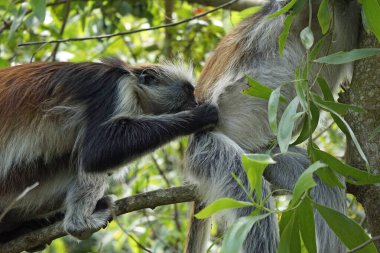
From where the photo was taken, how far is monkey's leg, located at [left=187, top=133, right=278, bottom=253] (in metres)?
3.96

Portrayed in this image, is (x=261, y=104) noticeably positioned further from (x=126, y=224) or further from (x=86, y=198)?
(x=126, y=224)

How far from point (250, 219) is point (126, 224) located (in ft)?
16.8

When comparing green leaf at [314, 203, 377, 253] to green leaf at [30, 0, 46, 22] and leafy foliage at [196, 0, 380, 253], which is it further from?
green leaf at [30, 0, 46, 22]

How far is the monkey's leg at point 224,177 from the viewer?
3965 millimetres

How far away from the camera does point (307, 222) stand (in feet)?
8.09

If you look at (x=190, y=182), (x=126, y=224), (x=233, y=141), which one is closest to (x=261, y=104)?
(x=233, y=141)

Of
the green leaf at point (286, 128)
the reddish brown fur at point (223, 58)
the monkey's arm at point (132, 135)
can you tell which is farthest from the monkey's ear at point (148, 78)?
the green leaf at point (286, 128)

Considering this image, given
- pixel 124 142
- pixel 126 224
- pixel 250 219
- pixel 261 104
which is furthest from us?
pixel 126 224

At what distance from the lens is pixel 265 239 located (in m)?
3.95

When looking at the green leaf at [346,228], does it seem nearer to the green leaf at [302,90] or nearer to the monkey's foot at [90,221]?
the green leaf at [302,90]

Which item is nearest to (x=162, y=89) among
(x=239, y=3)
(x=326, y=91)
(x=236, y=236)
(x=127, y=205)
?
(x=127, y=205)

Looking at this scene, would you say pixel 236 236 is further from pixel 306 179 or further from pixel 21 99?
pixel 21 99

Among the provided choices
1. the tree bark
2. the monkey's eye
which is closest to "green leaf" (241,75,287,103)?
the tree bark

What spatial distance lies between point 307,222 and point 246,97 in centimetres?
224
